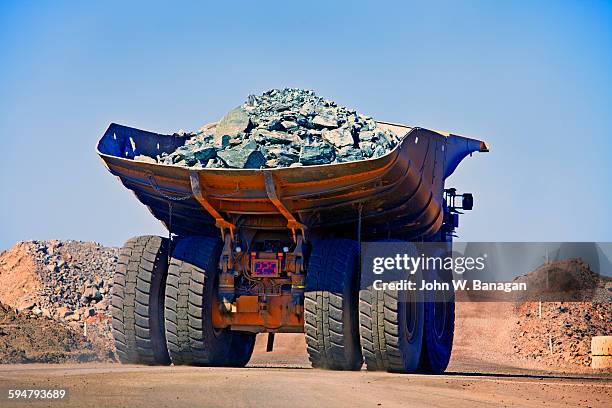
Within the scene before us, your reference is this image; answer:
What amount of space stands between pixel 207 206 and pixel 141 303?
69.9 inches

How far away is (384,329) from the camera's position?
637 inches

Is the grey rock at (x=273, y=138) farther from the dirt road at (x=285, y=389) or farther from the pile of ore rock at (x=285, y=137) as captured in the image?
the dirt road at (x=285, y=389)

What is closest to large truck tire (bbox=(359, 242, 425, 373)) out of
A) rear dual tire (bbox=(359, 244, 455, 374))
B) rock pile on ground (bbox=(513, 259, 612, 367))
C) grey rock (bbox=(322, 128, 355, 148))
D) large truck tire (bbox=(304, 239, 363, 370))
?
rear dual tire (bbox=(359, 244, 455, 374))

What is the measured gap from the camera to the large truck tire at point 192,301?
16.7 meters

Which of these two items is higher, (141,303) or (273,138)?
(273,138)

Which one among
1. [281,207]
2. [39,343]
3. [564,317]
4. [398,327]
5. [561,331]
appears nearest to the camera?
[398,327]

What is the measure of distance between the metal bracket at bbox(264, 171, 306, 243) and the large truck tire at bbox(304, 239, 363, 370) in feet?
1.37

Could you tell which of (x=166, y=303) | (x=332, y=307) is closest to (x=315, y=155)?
(x=332, y=307)

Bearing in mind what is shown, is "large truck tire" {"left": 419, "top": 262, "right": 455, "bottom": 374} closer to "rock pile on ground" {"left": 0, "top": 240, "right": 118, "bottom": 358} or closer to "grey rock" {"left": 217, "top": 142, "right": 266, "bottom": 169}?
"grey rock" {"left": 217, "top": 142, "right": 266, "bottom": 169}

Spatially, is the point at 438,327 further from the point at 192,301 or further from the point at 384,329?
the point at 192,301

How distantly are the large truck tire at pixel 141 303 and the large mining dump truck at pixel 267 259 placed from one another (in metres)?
0.01

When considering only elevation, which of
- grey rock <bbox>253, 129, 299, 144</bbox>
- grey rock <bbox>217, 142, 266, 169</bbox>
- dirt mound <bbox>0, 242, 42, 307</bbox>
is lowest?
dirt mound <bbox>0, 242, 42, 307</bbox>

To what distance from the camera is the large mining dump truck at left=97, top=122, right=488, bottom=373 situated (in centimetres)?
1608

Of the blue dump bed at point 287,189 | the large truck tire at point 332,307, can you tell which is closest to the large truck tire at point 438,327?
the blue dump bed at point 287,189
